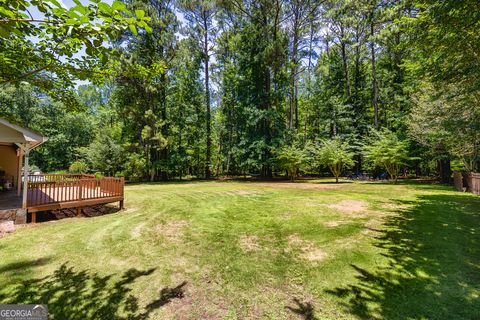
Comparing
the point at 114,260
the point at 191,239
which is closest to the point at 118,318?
the point at 114,260

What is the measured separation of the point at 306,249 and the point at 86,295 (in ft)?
13.1

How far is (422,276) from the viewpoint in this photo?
12.3 ft

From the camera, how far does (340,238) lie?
5309mm

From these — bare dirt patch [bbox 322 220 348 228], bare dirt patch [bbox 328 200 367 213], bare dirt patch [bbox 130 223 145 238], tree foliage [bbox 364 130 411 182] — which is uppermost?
tree foliage [bbox 364 130 411 182]

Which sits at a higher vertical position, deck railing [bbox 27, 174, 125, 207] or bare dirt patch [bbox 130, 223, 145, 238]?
deck railing [bbox 27, 174, 125, 207]

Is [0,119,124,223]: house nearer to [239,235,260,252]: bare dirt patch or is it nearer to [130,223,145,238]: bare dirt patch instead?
[130,223,145,238]: bare dirt patch

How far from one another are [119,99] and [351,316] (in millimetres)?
22959

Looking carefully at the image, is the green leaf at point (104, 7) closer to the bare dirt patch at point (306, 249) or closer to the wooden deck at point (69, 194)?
the bare dirt patch at point (306, 249)

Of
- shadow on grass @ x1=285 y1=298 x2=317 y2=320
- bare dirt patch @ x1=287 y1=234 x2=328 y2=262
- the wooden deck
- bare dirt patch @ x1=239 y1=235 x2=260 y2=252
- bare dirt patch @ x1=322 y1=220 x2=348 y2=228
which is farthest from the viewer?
the wooden deck

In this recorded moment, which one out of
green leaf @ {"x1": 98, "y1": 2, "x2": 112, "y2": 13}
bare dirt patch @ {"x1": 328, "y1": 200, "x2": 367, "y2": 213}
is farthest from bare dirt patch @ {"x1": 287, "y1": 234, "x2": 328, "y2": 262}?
green leaf @ {"x1": 98, "y1": 2, "x2": 112, "y2": 13}

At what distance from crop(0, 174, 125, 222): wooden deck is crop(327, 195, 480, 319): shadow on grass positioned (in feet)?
26.2

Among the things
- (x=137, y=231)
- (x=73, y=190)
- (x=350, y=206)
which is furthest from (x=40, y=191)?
(x=350, y=206)

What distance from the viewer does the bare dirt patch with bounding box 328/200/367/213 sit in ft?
25.3

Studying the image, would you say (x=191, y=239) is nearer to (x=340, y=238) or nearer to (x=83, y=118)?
(x=340, y=238)
